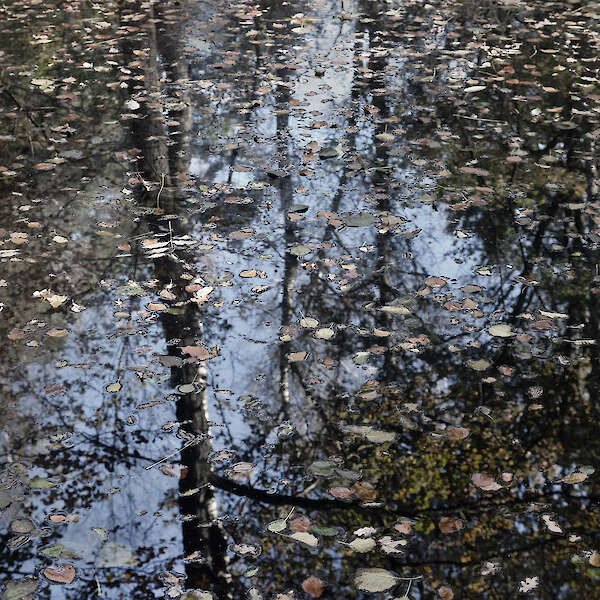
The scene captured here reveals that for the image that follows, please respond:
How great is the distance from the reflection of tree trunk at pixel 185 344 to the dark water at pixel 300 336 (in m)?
0.02

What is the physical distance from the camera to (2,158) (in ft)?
19.6

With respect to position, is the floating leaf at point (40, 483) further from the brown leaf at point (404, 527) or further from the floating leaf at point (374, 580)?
the brown leaf at point (404, 527)

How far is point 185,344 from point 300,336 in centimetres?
66

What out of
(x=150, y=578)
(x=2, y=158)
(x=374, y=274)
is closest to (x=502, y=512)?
(x=150, y=578)

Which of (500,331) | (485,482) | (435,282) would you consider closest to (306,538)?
(485,482)

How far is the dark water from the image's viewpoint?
2719mm

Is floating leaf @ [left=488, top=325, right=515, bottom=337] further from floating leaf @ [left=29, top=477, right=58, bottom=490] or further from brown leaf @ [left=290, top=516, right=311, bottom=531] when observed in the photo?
floating leaf @ [left=29, top=477, right=58, bottom=490]

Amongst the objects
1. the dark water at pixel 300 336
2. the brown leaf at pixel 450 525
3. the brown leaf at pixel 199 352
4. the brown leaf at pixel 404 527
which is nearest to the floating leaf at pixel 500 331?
the dark water at pixel 300 336

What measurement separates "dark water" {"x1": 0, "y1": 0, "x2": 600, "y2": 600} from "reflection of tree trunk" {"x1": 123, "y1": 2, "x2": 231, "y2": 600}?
0.02 m

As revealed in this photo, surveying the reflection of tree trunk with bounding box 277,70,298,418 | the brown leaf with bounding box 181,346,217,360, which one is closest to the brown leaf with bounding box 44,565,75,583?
the reflection of tree trunk with bounding box 277,70,298,418

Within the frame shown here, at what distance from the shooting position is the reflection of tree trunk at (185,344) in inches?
106

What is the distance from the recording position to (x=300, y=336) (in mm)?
3881

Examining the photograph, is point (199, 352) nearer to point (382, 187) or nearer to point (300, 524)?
point (300, 524)

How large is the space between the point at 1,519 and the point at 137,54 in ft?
22.7
